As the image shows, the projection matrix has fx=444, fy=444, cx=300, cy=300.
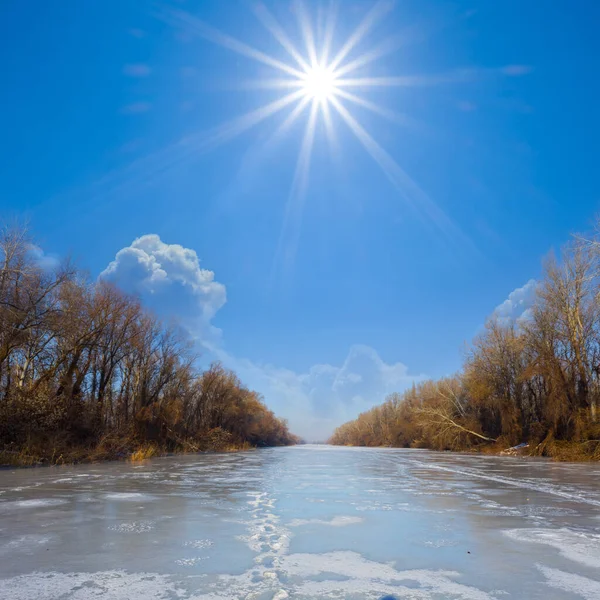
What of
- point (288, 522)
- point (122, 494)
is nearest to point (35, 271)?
point (122, 494)

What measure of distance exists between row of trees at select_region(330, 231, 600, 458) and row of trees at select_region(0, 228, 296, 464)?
20971mm

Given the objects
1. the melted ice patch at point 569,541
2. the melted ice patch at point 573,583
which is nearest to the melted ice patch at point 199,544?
the melted ice patch at point 573,583

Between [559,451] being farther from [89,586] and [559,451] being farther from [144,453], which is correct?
[89,586]

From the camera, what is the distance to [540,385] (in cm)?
3145

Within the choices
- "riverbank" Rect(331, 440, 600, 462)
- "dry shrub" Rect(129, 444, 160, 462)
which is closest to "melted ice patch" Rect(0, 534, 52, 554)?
"dry shrub" Rect(129, 444, 160, 462)

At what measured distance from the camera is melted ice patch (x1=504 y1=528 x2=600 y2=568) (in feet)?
13.0

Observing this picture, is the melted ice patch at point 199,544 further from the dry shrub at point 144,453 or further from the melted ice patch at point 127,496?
the dry shrub at point 144,453

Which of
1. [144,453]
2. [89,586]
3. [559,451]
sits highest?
[559,451]

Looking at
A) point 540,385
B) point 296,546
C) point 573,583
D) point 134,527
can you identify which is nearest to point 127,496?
point 134,527

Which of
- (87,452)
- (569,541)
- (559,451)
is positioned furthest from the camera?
(559,451)

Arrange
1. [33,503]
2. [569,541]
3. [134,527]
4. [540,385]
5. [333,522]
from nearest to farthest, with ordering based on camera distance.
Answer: [569,541], [134,527], [333,522], [33,503], [540,385]

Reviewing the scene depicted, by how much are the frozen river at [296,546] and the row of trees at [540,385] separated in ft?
43.6

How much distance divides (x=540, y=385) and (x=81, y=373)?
29.7 m

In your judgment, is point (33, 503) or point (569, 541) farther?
point (33, 503)
